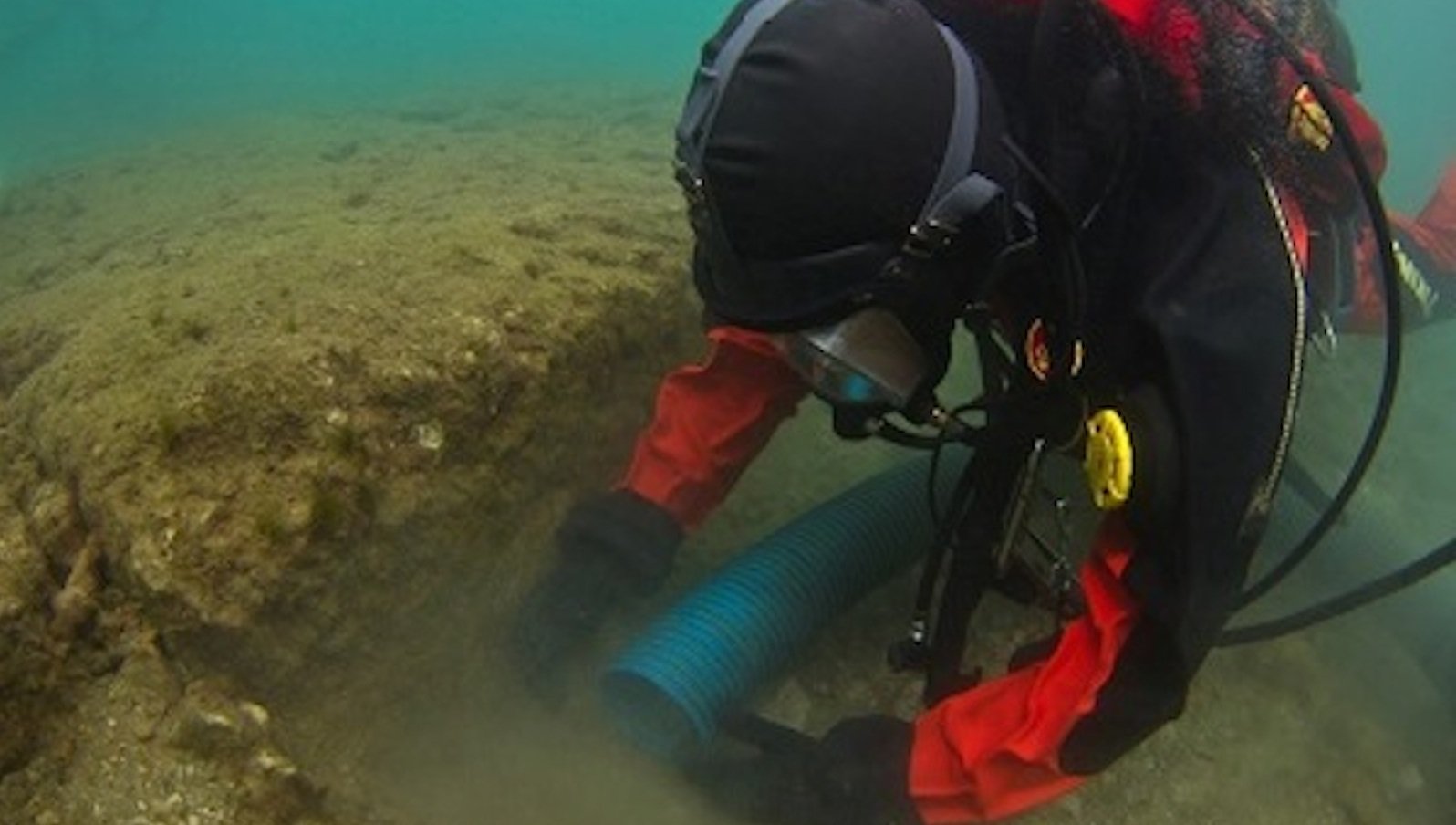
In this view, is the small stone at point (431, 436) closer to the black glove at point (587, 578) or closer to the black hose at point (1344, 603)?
the black glove at point (587, 578)

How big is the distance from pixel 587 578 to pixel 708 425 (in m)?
0.62

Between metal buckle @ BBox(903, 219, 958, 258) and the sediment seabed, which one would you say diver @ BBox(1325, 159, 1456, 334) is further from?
metal buckle @ BBox(903, 219, 958, 258)

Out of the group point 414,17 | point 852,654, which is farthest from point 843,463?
point 414,17

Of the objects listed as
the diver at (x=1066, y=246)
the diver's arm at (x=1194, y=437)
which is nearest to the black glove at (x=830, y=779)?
the diver at (x=1066, y=246)

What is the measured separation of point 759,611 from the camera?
3.06m

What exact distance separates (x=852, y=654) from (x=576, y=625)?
0.94 m

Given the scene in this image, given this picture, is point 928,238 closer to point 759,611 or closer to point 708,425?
point 759,611

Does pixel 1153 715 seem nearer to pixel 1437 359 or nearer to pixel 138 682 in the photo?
pixel 138 682

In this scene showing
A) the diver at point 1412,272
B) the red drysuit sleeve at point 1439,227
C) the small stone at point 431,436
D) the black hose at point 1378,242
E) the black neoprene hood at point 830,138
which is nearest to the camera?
the black neoprene hood at point 830,138

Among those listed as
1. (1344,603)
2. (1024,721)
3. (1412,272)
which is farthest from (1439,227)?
(1024,721)

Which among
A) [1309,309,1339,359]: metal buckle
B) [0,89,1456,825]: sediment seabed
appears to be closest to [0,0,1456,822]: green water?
[0,89,1456,825]: sediment seabed

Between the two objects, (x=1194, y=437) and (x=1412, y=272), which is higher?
(x=1194, y=437)

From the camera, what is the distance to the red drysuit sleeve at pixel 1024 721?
225 cm

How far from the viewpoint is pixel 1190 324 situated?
74.4 inches
